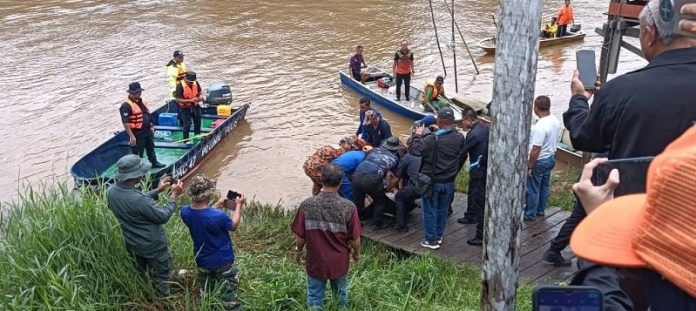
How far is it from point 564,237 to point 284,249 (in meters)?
3.46

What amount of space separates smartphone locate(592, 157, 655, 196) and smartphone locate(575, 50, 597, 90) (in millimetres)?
1988

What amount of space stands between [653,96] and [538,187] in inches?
200

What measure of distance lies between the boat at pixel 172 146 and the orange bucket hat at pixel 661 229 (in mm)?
9148

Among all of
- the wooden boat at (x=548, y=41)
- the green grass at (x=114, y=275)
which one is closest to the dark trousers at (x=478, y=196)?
the green grass at (x=114, y=275)

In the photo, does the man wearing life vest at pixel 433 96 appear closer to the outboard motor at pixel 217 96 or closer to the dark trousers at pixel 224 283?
the outboard motor at pixel 217 96

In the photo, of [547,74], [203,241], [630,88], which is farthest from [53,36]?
[630,88]

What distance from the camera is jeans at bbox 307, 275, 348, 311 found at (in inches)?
213

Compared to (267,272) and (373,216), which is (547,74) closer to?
(373,216)

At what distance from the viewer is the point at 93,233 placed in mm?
5555

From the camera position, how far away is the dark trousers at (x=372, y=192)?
7312 millimetres

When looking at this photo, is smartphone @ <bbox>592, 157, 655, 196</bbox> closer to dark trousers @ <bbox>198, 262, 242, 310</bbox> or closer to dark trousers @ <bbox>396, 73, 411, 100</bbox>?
dark trousers @ <bbox>198, 262, 242, 310</bbox>

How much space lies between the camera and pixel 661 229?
3.33ft

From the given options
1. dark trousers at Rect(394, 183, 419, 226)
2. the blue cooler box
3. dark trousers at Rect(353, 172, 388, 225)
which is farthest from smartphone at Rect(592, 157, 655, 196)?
the blue cooler box

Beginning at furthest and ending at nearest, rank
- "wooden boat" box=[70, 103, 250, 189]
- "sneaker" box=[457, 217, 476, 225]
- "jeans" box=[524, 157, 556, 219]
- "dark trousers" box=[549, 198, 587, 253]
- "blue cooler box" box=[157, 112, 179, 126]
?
1. "blue cooler box" box=[157, 112, 179, 126]
2. "wooden boat" box=[70, 103, 250, 189]
3. "sneaker" box=[457, 217, 476, 225]
4. "jeans" box=[524, 157, 556, 219]
5. "dark trousers" box=[549, 198, 587, 253]
